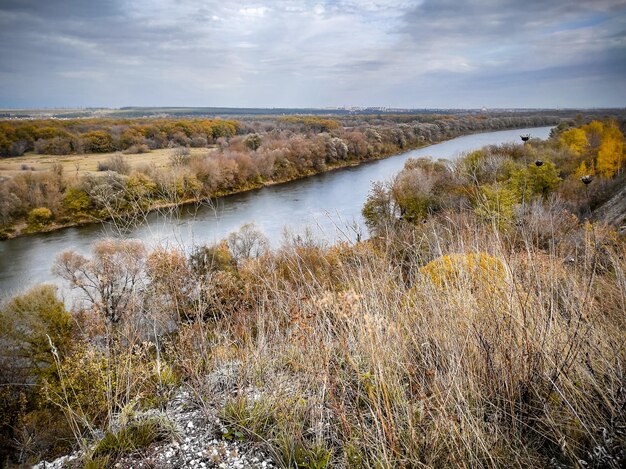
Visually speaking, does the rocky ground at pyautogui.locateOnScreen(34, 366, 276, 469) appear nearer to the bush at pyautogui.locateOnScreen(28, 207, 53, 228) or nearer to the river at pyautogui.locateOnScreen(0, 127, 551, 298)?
the river at pyautogui.locateOnScreen(0, 127, 551, 298)

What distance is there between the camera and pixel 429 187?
29469 millimetres

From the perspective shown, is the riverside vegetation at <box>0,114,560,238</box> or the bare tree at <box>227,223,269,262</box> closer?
the bare tree at <box>227,223,269,262</box>

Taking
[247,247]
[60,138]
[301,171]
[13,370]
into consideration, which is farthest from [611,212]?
[60,138]

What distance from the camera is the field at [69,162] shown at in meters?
39.4

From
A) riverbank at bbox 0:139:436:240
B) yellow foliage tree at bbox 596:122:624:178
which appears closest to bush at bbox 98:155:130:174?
riverbank at bbox 0:139:436:240

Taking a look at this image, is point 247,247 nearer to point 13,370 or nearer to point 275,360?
point 13,370

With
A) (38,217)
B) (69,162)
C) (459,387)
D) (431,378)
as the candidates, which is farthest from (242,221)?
(459,387)

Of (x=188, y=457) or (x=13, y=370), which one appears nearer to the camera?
(x=188, y=457)

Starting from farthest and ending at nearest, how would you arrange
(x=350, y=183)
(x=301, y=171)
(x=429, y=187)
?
(x=301, y=171), (x=350, y=183), (x=429, y=187)

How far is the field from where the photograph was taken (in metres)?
39.4

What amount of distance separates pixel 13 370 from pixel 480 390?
56.6 feet

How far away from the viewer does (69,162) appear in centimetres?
4603

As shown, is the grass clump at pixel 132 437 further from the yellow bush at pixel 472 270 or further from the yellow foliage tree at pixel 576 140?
the yellow foliage tree at pixel 576 140

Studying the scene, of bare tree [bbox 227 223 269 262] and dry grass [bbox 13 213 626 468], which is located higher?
dry grass [bbox 13 213 626 468]
